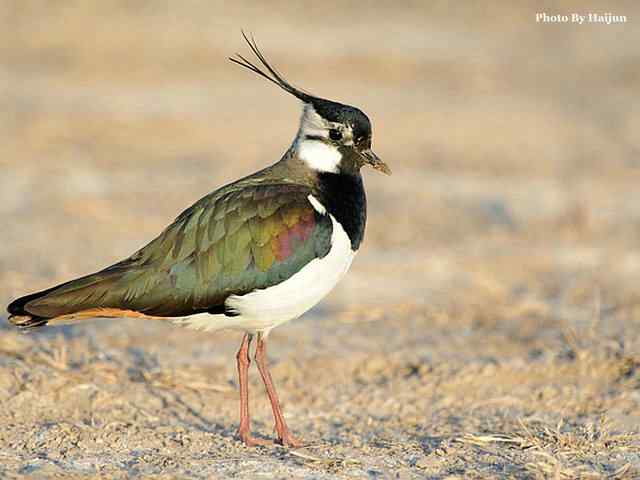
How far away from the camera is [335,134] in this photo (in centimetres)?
561

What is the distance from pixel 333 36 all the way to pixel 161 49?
Result: 105 inches

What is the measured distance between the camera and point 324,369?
6758mm

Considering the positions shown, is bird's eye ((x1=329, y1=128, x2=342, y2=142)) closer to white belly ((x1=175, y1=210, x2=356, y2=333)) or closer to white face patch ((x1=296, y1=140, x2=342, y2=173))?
white face patch ((x1=296, y1=140, x2=342, y2=173))

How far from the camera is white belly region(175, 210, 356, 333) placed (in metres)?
5.16

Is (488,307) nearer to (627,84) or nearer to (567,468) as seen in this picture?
(567,468)

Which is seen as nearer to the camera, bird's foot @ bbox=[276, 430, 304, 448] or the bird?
the bird

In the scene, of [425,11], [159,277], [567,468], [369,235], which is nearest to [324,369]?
[159,277]

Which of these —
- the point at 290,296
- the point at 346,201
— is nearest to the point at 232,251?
the point at 290,296

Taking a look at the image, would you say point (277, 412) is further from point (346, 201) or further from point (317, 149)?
point (317, 149)

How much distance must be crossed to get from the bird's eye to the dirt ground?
5.12 feet

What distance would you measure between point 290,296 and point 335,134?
3.16 feet

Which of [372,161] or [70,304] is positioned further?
[372,161]

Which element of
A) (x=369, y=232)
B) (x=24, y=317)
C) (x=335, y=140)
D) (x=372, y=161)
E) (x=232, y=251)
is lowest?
(x=24, y=317)

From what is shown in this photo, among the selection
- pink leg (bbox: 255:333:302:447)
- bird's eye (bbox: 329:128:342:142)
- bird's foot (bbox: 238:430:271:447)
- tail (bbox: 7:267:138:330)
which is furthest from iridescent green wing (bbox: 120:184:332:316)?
bird's foot (bbox: 238:430:271:447)
